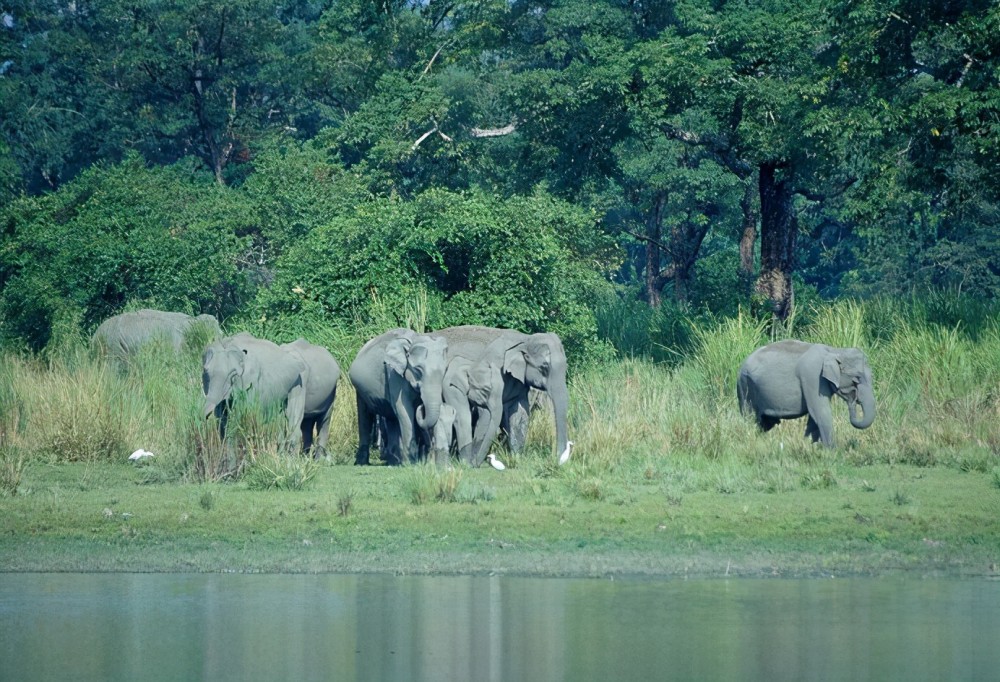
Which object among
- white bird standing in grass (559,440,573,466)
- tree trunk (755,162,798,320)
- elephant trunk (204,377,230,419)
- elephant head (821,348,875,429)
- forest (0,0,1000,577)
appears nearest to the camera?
forest (0,0,1000,577)

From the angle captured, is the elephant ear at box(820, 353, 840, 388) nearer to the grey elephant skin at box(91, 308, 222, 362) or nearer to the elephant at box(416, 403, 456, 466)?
the elephant at box(416, 403, 456, 466)

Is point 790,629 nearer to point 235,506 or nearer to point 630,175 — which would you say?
point 235,506

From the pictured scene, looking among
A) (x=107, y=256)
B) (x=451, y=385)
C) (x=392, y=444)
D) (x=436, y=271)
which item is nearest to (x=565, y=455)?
(x=451, y=385)

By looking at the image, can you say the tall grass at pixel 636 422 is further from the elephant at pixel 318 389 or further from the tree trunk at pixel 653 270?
the tree trunk at pixel 653 270

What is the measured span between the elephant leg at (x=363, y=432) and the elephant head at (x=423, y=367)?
1.41 m

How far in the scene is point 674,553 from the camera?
36.1ft

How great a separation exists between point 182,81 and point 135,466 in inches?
1190

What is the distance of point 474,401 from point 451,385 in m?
0.38

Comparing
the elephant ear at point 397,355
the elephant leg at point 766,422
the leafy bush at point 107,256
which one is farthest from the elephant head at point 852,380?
the leafy bush at point 107,256

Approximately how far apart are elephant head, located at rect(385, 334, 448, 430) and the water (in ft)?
16.4

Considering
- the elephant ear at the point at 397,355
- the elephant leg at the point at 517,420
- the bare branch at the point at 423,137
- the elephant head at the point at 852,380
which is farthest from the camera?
the bare branch at the point at 423,137

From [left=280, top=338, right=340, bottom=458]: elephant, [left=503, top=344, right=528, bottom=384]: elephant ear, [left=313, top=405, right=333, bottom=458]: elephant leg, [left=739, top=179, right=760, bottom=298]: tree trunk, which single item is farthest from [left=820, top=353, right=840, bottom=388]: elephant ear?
[left=739, top=179, right=760, bottom=298]: tree trunk

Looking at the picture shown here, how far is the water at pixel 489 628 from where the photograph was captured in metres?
7.82

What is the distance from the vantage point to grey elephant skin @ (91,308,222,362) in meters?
21.3
